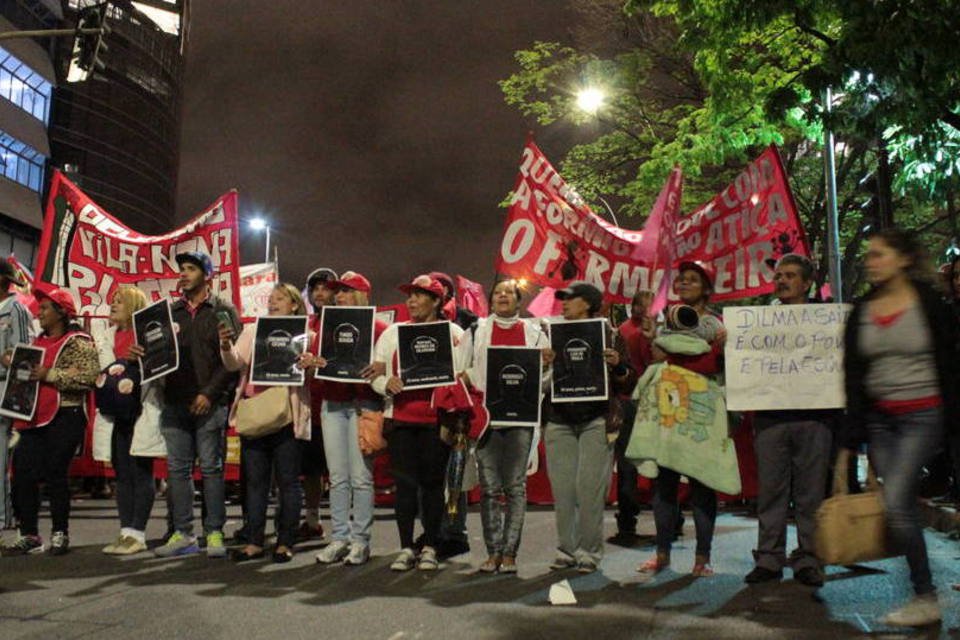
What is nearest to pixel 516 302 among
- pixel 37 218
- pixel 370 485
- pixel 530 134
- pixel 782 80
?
pixel 370 485

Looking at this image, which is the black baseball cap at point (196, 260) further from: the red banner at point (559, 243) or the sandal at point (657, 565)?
the sandal at point (657, 565)

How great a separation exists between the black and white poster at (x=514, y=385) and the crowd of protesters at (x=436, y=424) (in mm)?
111

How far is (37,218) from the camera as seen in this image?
43844 mm

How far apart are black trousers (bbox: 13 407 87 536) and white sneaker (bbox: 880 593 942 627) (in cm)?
579

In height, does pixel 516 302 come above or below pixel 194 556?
above

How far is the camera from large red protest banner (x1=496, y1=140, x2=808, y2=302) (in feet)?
30.0

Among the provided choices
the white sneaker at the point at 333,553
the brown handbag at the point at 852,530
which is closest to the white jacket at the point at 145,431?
the white sneaker at the point at 333,553

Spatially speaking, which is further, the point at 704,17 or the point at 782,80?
the point at 782,80

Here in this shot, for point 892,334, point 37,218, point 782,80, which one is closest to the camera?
point 892,334

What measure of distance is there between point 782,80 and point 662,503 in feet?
40.0

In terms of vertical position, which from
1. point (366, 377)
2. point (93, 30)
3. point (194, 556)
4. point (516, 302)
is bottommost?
point (194, 556)

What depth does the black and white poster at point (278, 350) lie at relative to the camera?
667 cm

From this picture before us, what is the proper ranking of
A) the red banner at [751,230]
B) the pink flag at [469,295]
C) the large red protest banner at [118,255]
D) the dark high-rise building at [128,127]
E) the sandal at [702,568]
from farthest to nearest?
the dark high-rise building at [128,127] → the pink flag at [469,295] → the large red protest banner at [118,255] → the red banner at [751,230] → the sandal at [702,568]

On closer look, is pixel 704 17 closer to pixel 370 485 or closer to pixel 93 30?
pixel 370 485
